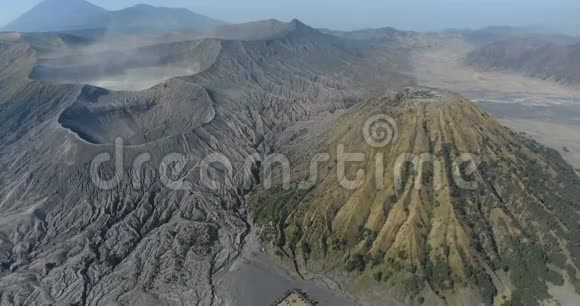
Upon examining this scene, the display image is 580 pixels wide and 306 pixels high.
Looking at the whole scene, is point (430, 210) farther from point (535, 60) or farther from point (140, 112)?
point (535, 60)

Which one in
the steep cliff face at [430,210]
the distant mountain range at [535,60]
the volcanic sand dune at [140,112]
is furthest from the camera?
the distant mountain range at [535,60]

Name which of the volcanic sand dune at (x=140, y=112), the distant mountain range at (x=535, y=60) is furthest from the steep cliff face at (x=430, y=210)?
the distant mountain range at (x=535, y=60)

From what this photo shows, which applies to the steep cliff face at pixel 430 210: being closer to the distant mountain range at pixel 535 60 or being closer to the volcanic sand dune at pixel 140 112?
the volcanic sand dune at pixel 140 112

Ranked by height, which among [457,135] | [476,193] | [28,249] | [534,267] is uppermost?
[457,135]

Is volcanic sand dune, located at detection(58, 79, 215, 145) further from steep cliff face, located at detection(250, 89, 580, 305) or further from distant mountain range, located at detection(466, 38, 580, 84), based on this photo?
distant mountain range, located at detection(466, 38, 580, 84)

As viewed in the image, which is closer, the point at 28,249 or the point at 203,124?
the point at 28,249

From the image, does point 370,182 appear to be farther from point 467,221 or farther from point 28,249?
point 28,249

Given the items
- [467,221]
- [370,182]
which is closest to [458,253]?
[467,221]

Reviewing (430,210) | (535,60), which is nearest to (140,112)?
(430,210)
